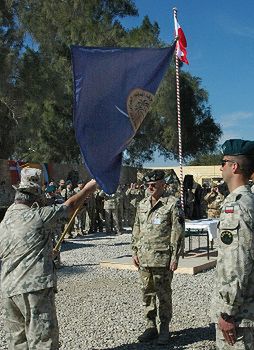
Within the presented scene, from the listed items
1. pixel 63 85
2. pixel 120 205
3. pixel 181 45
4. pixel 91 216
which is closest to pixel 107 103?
pixel 181 45

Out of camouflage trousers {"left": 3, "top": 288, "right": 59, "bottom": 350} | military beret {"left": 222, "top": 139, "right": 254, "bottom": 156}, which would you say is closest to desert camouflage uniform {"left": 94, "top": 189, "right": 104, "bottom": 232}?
camouflage trousers {"left": 3, "top": 288, "right": 59, "bottom": 350}

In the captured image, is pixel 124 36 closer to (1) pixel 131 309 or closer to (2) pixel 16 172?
(2) pixel 16 172

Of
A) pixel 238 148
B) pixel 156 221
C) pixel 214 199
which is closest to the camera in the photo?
pixel 238 148

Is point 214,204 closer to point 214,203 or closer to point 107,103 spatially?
point 214,203

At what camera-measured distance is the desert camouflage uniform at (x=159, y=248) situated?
5.70m

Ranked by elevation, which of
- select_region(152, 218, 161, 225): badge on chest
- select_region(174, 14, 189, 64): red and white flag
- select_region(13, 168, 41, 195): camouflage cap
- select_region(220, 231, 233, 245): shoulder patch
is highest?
select_region(174, 14, 189, 64): red and white flag

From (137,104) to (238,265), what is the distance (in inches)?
99.0

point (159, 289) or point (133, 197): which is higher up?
point (133, 197)

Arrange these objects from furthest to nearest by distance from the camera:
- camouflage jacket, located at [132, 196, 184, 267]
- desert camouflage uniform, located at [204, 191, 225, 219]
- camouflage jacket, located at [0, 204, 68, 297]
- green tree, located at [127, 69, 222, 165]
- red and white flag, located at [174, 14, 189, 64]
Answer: green tree, located at [127, 69, 222, 165] < desert camouflage uniform, located at [204, 191, 225, 219] < red and white flag, located at [174, 14, 189, 64] < camouflage jacket, located at [132, 196, 184, 267] < camouflage jacket, located at [0, 204, 68, 297]

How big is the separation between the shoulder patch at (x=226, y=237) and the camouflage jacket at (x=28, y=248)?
134 centimetres

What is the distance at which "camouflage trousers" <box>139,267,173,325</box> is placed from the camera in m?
5.72

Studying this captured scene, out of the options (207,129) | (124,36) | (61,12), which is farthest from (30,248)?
(207,129)

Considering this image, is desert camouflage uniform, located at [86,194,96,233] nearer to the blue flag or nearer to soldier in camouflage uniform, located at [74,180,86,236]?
soldier in camouflage uniform, located at [74,180,86,236]

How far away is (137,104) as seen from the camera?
528cm
